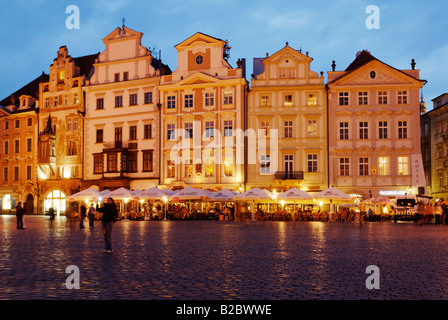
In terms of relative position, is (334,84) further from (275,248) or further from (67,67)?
(275,248)

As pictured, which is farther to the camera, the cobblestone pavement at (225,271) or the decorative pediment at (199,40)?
the decorative pediment at (199,40)

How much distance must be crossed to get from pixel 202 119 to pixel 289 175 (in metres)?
9.84

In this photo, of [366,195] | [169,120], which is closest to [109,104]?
[169,120]

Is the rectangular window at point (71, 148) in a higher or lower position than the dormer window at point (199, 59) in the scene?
lower

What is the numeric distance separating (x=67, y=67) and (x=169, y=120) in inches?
579

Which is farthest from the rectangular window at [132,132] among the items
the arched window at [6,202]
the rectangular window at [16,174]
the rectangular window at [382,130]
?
the rectangular window at [382,130]

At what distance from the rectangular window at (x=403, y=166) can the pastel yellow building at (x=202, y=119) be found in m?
13.9

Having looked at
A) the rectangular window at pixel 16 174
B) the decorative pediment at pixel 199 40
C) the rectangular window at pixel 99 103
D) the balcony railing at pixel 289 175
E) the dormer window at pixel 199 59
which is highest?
the decorative pediment at pixel 199 40

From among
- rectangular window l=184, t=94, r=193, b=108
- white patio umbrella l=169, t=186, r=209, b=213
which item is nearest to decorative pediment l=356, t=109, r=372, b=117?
rectangular window l=184, t=94, r=193, b=108

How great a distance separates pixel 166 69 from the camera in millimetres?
56656

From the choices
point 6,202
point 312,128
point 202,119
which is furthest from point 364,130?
point 6,202

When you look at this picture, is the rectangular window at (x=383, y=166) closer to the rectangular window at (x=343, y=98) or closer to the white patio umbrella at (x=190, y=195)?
the rectangular window at (x=343, y=98)

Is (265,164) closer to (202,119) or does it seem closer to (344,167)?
(344,167)

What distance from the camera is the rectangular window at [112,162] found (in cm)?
5225
